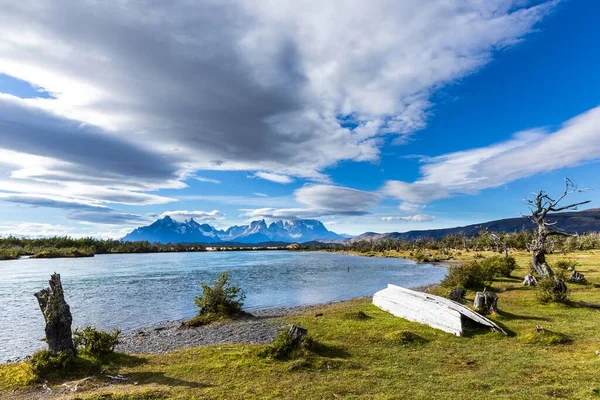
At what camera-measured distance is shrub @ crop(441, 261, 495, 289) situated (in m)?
36.4

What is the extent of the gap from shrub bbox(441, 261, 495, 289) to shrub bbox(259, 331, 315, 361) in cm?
2650

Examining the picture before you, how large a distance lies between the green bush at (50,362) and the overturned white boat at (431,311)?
1759 centimetres

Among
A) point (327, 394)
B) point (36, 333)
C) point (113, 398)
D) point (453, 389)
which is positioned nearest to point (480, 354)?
point (453, 389)

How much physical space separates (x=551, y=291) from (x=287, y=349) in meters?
21.1

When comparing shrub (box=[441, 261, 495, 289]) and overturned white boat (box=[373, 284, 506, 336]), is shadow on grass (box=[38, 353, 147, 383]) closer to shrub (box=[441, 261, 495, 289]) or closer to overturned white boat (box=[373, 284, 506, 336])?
overturned white boat (box=[373, 284, 506, 336])

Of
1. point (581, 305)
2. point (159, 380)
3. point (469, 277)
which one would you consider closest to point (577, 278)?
point (469, 277)

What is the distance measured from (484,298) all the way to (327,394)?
15473 millimetres

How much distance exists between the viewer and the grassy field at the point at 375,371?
10.6 meters

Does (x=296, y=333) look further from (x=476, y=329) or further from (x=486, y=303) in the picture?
(x=486, y=303)

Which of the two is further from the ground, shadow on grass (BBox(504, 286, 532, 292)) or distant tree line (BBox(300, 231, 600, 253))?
distant tree line (BBox(300, 231, 600, 253))

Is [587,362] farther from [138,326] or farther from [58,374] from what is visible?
[138,326]

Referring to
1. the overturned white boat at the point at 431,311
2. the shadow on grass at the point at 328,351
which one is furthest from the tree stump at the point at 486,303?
the shadow on grass at the point at 328,351

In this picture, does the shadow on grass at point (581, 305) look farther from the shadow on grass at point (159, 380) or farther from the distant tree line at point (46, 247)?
the distant tree line at point (46, 247)

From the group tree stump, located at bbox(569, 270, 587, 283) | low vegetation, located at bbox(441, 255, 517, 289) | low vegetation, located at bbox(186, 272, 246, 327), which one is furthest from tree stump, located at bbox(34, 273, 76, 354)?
tree stump, located at bbox(569, 270, 587, 283)
